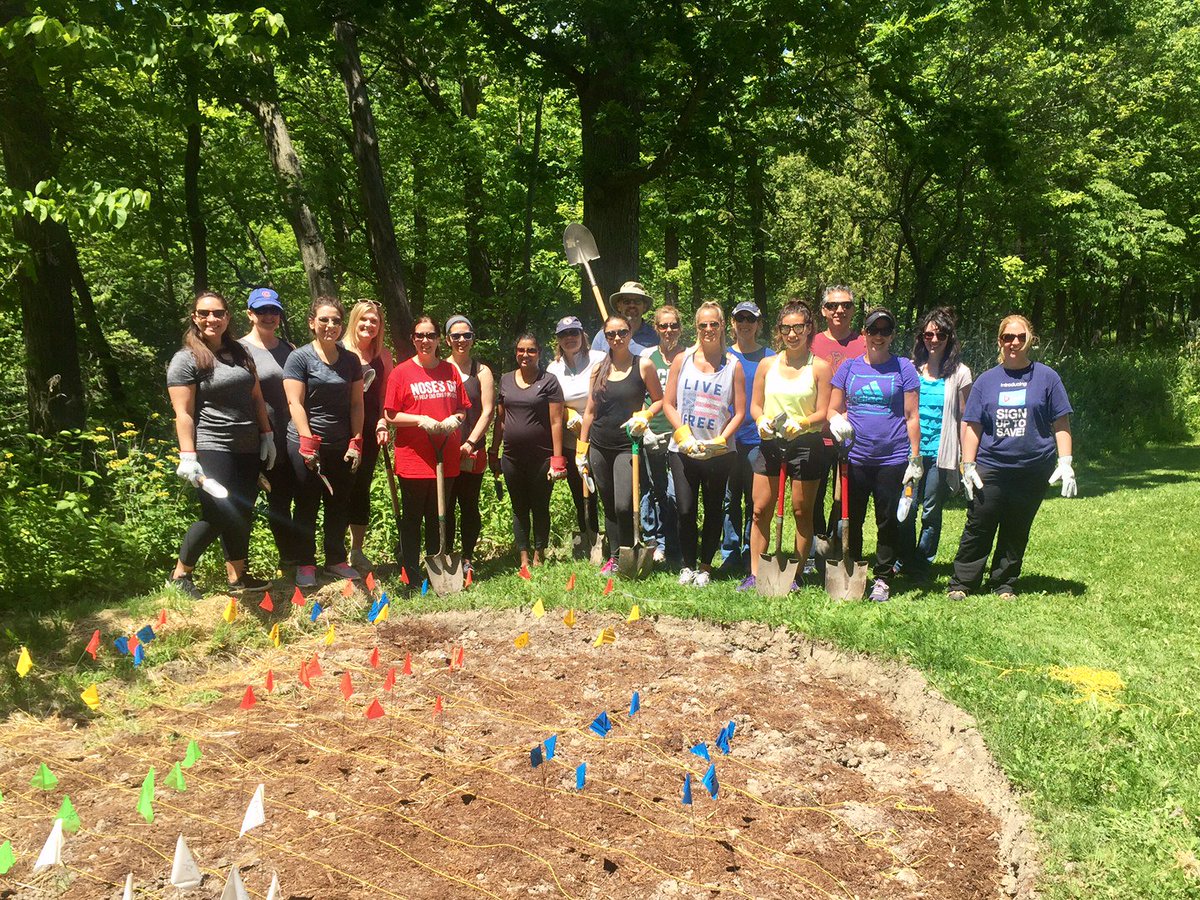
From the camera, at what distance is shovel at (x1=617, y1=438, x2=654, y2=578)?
6590 mm

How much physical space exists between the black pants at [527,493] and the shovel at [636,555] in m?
0.74

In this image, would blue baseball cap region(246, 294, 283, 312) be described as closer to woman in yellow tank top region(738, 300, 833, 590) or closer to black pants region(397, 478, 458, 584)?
black pants region(397, 478, 458, 584)

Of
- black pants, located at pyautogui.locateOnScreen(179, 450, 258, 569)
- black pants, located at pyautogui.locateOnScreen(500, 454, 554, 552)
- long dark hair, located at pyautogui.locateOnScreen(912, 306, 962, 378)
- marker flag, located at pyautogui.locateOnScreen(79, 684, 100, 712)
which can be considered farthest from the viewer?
black pants, located at pyautogui.locateOnScreen(500, 454, 554, 552)

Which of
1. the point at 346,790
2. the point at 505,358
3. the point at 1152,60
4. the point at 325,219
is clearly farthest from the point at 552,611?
the point at 1152,60

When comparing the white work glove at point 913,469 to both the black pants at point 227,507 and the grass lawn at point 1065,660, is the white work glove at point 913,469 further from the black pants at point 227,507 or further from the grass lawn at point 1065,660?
the black pants at point 227,507

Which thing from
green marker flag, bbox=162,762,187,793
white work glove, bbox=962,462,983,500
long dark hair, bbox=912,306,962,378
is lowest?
green marker flag, bbox=162,762,187,793

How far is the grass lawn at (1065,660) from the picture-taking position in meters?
3.36

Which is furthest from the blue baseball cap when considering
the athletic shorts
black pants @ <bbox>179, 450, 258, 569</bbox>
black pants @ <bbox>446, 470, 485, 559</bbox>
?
the athletic shorts

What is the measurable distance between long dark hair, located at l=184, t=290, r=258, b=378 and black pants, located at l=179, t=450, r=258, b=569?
1.82 ft

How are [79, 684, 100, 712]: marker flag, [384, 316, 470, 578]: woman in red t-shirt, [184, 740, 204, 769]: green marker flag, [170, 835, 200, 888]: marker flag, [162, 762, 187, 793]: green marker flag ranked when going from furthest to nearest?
[384, 316, 470, 578]: woman in red t-shirt < [79, 684, 100, 712]: marker flag < [184, 740, 204, 769]: green marker flag < [162, 762, 187, 793]: green marker flag < [170, 835, 200, 888]: marker flag

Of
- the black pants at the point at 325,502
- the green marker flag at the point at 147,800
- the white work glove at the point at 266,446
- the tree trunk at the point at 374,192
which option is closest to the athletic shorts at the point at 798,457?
the black pants at the point at 325,502

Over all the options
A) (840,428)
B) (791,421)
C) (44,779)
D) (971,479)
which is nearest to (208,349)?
(44,779)

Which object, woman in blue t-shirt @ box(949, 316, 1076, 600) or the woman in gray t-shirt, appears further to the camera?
woman in blue t-shirt @ box(949, 316, 1076, 600)

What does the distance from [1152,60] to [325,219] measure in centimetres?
1913
